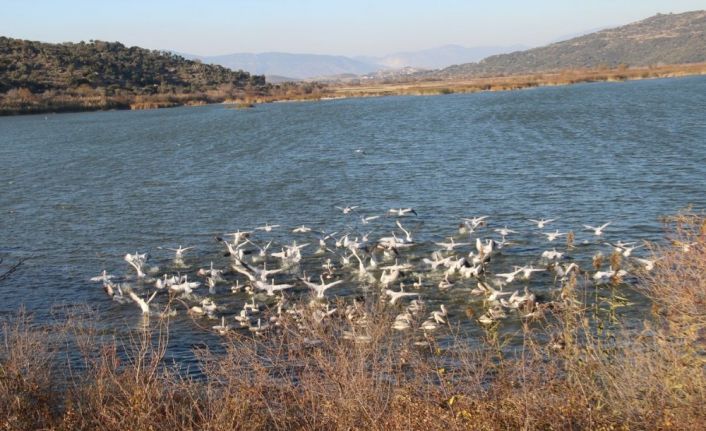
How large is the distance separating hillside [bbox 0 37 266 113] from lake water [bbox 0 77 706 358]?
41.1 meters

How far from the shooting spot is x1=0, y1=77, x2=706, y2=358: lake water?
21234 millimetres

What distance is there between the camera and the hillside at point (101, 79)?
96312mm

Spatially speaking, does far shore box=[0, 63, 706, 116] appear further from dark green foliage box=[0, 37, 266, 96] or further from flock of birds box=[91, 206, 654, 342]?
flock of birds box=[91, 206, 654, 342]

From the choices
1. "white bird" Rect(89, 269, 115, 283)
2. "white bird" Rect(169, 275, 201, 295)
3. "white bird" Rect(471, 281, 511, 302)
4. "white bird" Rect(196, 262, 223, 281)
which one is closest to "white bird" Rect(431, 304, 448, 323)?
"white bird" Rect(471, 281, 511, 302)

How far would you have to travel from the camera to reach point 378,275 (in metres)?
17.4

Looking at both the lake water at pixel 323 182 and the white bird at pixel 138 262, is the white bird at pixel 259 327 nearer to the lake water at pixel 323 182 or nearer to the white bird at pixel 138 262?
the lake water at pixel 323 182

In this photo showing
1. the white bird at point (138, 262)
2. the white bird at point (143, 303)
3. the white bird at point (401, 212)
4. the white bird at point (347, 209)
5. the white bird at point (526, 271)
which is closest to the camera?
the white bird at point (143, 303)

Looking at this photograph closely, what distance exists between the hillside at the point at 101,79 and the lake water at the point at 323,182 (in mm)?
41103

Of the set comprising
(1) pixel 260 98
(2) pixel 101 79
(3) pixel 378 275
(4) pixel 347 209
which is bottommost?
(1) pixel 260 98

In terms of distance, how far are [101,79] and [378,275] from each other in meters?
109

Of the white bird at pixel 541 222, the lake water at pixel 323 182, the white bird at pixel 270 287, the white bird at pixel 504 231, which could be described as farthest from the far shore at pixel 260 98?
the white bird at pixel 270 287

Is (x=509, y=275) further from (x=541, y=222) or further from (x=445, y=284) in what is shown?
(x=541, y=222)

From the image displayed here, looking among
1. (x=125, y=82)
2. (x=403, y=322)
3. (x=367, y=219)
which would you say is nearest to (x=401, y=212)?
(x=367, y=219)

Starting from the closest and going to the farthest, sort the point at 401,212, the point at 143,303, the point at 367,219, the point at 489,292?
the point at 489,292, the point at 143,303, the point at 367,219, the point at 401,212
